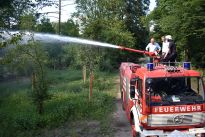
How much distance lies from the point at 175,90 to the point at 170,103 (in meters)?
0.55

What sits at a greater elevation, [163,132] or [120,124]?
[163,132]

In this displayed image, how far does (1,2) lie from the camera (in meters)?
10.1

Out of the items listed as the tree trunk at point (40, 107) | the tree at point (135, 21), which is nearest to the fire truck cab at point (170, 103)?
the tree trunk at point (40, 107)

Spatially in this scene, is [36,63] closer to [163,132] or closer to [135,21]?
[163,132]

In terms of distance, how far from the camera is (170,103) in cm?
984

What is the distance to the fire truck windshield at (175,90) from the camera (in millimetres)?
9961

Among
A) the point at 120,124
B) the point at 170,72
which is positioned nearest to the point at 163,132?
the point at 170,72

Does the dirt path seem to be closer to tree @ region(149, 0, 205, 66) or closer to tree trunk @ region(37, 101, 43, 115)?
tree trunk @ region(37, 101, 43, 115)

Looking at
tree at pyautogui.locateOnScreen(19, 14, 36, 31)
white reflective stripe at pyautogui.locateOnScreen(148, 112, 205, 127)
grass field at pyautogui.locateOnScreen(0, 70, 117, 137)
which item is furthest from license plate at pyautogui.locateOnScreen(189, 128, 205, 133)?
tree at pyautogui.locateOnScreen(19, 14, 36, 31)

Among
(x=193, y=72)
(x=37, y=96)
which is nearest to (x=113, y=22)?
(x=37, y=96)

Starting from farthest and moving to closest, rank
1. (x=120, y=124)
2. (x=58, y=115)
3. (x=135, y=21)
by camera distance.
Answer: (x=135, y=21)
(x=58, y=115)
(x=120, y=124)

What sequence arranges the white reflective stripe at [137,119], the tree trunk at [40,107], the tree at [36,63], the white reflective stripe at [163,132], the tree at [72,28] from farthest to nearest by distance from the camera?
the tree at [72,28] < the tree trunk at [40,107] < the tree at [36,63] < the white reflective stripe at [137,119] < the white reflective stripe at [163,132]

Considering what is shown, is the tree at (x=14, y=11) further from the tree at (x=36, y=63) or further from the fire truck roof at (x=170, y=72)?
the fire truck roof at (x=170, y=72)

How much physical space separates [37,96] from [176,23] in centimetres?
1748
